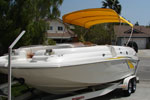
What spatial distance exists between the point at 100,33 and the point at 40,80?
21798 mm

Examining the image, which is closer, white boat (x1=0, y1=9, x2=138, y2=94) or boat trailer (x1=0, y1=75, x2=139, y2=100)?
white boat (x1=0, y1=9, x2=138, y2=94)

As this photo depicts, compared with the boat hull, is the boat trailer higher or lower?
lower

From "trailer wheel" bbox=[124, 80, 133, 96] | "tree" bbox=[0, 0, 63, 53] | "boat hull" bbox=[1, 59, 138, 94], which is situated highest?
"tree" bbox=[0, 0, 63, 53]

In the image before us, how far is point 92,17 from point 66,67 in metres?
3.11

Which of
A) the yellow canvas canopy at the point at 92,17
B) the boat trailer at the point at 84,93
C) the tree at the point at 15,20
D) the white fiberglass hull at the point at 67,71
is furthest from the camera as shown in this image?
the tree at the point at 15,20

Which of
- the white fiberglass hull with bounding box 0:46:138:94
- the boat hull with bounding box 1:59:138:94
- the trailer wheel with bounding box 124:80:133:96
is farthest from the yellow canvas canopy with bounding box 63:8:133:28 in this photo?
the trailer wheel with bounding box 124:80:133:96

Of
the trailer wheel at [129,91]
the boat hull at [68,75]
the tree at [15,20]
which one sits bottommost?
the trailer wheel at [129,91]

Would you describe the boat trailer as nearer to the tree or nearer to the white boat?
the white boat

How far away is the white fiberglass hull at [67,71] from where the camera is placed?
3721 millimetres

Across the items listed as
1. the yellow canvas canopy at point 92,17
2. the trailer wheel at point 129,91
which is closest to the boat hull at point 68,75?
the trailer wheel at point 129,91

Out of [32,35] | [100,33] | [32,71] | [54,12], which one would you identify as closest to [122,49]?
[32,71]

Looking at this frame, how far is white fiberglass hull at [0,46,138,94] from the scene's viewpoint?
12.2 feet

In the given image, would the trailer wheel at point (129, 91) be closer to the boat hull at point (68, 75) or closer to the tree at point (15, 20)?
the boat hull at point (68, 75)

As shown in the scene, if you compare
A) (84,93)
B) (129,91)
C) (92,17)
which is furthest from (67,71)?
(92,17)
